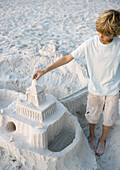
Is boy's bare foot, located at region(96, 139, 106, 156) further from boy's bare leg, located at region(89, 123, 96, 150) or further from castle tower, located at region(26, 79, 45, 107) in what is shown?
castle tower, located at region(26, 79, 45, 107)

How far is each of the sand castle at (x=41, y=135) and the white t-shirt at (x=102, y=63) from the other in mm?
448

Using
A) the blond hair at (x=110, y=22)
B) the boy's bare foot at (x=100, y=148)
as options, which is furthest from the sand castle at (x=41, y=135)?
the blond hair at (x=110, y=22)

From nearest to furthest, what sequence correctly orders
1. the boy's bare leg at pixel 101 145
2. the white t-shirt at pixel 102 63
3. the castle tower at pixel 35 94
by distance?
the white t-shirt at pixel 102 63 < the castle tower at pixel 35 94 < the boy's bare leg at pixel 101 145

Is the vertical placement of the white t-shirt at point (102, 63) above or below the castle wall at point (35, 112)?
above

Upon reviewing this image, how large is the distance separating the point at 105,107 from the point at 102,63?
0.47m

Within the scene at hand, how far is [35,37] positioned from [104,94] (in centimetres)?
303

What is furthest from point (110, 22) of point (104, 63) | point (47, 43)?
point (47, 43)

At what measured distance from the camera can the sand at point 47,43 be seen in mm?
2650

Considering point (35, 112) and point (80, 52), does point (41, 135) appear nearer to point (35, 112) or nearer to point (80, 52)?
point (35, 112)

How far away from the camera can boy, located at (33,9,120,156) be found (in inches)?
60.2

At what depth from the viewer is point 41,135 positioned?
1789mm

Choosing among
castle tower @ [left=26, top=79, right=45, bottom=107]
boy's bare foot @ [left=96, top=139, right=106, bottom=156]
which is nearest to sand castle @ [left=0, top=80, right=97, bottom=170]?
castle tower @ [left=26, top=79, right=45, bottom=107]

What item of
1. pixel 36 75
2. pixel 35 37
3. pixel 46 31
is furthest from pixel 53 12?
pixel 36 75

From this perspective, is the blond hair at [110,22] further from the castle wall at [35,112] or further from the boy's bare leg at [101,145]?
the boy's bare leg at [101,145]
